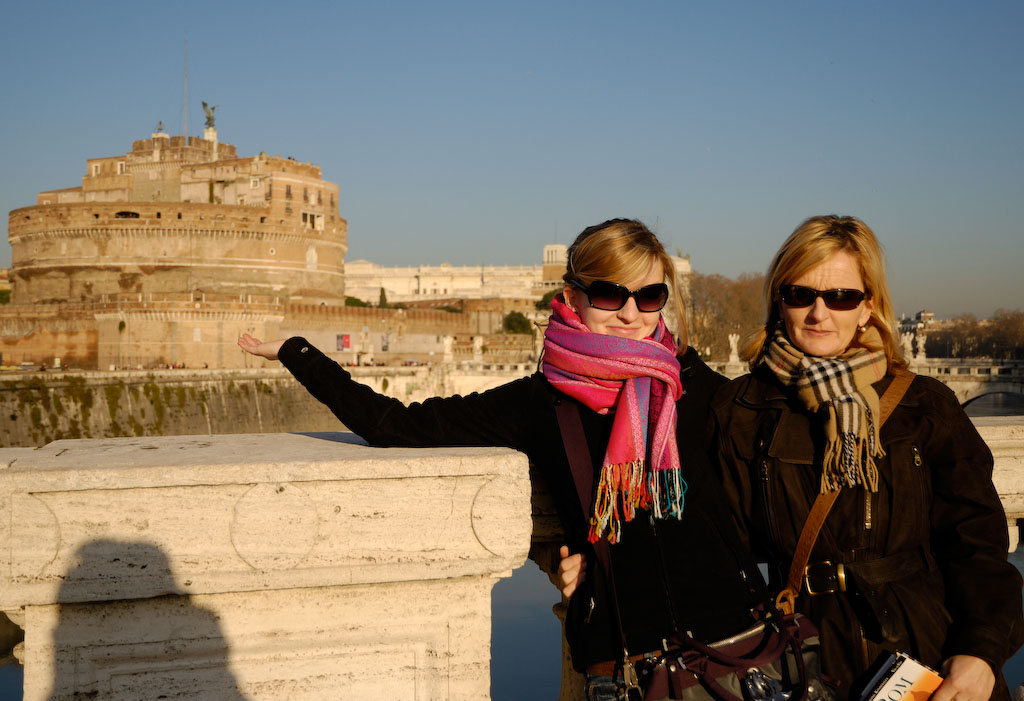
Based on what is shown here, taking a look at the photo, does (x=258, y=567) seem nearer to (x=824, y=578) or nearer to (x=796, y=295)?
(x=824, y=578)

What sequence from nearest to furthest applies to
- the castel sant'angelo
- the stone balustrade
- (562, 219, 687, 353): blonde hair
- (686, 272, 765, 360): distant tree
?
1. the stone balustrade
2. (562, 219, 687, 353): blonde hair
3. the castel sant'angelo
4. (686, 272, 765, 360): distant tree

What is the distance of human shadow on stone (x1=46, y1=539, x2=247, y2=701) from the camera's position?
1426mm

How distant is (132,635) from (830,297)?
128 centimetres

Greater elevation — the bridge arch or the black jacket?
the black jacket

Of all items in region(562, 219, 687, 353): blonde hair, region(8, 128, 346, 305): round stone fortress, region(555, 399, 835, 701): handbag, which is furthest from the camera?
region(8, 128, 346, 305): round stone fortress

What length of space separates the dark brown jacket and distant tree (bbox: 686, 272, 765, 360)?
38.3 meters

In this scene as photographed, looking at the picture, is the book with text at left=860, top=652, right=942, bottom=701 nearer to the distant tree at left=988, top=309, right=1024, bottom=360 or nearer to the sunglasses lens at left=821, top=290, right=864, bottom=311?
the sunglasses lens at left=821, top=290, right=864, bottom=311

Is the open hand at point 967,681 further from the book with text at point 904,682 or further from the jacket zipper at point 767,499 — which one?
the jacket zipper at point 767,499

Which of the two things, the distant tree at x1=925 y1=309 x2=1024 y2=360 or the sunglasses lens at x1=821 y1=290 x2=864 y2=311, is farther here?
the distant tree at x1=925 y1=309 x2=1024 y2=360

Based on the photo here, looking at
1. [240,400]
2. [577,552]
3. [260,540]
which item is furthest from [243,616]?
[240,400]

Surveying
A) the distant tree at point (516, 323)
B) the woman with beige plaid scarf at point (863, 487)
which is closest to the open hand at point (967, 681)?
the woman with beige plaid scarf at point (863, 487)

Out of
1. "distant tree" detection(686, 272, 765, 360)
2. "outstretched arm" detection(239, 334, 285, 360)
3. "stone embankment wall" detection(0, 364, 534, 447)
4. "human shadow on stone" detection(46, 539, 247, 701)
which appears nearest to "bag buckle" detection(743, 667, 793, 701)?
"human shadow on stone" detection(46, 539, 247, 701)

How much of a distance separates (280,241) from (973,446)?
125 feet

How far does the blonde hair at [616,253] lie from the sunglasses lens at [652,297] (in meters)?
0.03
